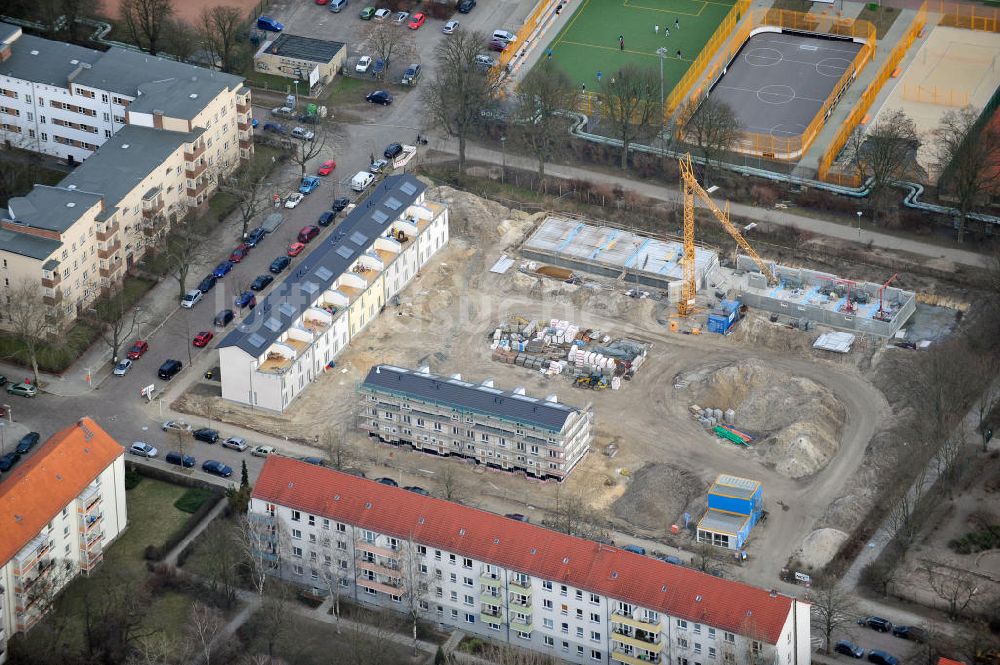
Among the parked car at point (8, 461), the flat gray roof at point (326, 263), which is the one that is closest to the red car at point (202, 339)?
the flat gray roof at point (326, 263)

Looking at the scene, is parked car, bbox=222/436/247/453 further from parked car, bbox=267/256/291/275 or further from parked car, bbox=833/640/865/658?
parked car, bbox=833/640/865/658

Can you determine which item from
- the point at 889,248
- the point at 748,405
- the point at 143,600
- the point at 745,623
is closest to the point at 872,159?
the point at 889,248

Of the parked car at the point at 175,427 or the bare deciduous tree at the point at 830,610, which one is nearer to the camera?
the bare deciduous tree at the point at 830,610

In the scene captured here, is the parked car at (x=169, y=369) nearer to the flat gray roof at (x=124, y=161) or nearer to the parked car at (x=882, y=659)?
the flat gray roof at (x=124, y=161)

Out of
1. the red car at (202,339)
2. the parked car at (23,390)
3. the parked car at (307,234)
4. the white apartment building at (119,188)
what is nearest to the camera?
the parked car at (23,390)

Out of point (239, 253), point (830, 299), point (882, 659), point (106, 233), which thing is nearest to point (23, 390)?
point (106, 233)

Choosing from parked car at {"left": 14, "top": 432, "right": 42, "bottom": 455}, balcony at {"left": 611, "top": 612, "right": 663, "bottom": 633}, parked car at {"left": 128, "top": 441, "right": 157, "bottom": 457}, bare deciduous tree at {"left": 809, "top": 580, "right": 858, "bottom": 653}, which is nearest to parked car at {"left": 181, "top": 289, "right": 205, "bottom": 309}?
parked car at {"left": 128, "top": 441, "right": 157, "bottom": 457}
